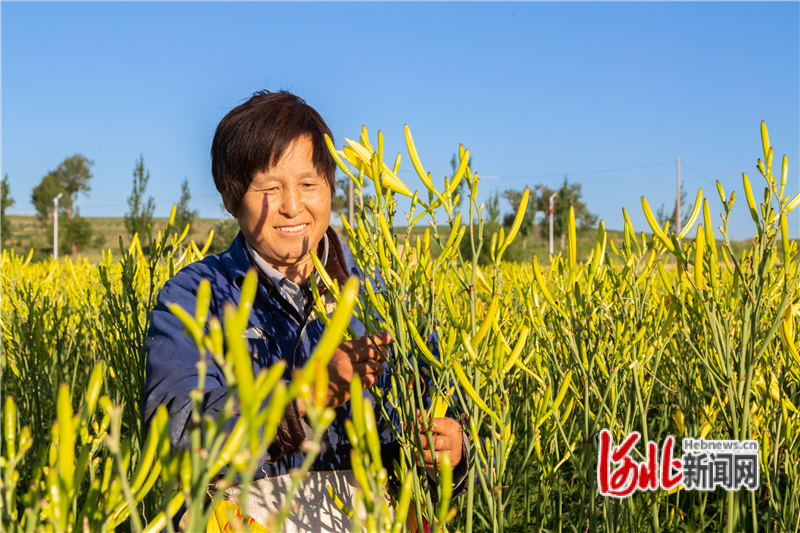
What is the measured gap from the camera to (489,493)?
0.96 meters

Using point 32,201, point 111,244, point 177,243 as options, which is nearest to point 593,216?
point 111,244

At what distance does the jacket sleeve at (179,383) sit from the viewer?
104 centimetres

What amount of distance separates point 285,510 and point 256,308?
1159 millimetres

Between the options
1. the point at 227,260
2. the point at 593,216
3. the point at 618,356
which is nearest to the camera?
the point at 618,356

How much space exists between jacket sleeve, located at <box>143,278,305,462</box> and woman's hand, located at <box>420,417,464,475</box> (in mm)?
230

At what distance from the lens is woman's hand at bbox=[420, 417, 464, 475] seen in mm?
1044

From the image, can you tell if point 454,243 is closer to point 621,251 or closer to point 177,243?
point 621,251

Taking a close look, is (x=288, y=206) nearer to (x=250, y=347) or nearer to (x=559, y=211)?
(x=250, y=347)

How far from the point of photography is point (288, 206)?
1502 millimetres

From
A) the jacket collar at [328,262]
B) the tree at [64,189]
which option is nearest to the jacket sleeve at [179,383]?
the jacket collar at [328,262]

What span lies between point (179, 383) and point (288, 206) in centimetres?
54

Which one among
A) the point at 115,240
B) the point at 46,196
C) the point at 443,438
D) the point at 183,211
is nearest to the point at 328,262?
the point at 443,438

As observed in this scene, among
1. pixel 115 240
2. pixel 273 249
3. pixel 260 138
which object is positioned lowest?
pixel 273 249

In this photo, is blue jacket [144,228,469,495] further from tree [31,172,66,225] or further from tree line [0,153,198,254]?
tree [31,172,66,225]
